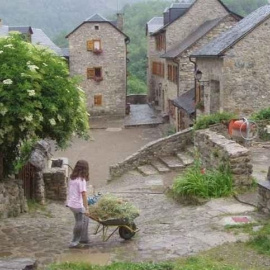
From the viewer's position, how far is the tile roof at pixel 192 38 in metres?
34.0

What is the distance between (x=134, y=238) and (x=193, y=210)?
221 cm

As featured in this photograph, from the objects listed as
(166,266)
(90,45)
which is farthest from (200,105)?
(166,266)

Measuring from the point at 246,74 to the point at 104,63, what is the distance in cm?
1962

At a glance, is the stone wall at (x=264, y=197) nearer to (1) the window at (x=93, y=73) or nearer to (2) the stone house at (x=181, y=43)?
(2) the stone house at (x=181, y=43)

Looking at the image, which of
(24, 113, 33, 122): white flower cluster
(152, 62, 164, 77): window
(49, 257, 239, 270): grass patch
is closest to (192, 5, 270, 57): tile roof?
(24, 113, 33, 122): white flower cluster

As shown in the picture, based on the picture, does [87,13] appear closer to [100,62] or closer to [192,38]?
[100,62]

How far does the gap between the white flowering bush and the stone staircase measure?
8359 mm

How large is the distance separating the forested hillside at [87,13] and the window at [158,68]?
70.8 ft

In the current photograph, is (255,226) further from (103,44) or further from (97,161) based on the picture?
(103,44)

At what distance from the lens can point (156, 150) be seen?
20.2 metres

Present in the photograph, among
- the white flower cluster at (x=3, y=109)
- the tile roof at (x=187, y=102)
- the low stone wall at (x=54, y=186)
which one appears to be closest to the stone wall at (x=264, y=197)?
the white flower cluster at (x=3, y=109)

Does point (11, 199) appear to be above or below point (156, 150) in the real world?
below

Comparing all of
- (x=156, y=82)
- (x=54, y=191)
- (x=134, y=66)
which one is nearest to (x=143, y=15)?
(x=134, y=66)

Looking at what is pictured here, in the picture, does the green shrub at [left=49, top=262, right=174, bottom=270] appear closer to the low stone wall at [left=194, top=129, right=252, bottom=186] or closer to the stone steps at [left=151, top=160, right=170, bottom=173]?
the low stone wall at [left=194, top=129, right=252, bottom=186]
